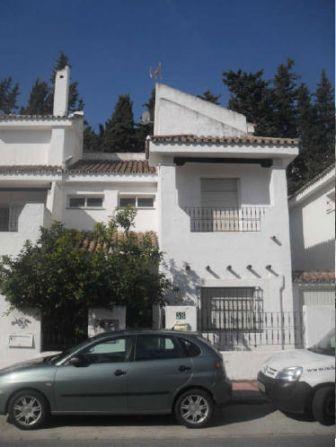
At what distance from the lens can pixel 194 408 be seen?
689 centimetres

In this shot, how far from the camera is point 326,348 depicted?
7.65 m

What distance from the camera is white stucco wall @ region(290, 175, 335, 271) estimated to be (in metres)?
14.7

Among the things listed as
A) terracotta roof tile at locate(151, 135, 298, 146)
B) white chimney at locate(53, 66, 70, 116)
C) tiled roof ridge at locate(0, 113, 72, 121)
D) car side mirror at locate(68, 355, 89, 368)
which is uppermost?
white chimney at locate(53, 66, 70, 116)

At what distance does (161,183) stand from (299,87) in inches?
893

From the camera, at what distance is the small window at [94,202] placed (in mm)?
16062

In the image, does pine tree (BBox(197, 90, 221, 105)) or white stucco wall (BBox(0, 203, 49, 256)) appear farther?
pine tree (BBox(197, 90, 221, 105))

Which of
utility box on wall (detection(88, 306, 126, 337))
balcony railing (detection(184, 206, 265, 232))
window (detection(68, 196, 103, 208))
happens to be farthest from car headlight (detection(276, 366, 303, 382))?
window (detection(68, 196, 103, 208))

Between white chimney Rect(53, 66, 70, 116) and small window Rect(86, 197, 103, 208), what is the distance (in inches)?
179

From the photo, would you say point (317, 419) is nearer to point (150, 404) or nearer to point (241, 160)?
point (150, 404)

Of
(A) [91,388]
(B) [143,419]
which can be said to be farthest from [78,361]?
(B) [143,419]

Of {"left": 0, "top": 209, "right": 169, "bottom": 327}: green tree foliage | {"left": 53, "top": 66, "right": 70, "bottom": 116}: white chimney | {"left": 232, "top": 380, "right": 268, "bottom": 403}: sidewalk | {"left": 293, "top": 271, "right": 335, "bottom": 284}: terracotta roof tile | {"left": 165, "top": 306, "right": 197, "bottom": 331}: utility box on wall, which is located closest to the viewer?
{"left": 232, "top": 380, "right": 268, "bottom": 403}: sidewalk

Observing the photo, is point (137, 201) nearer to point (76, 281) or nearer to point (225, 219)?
point (225, 219)

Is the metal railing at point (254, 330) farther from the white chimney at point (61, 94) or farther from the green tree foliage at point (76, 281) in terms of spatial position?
the white chimney at point (61, 94)

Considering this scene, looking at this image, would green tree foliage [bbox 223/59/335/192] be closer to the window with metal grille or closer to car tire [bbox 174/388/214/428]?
the window with metal grille
